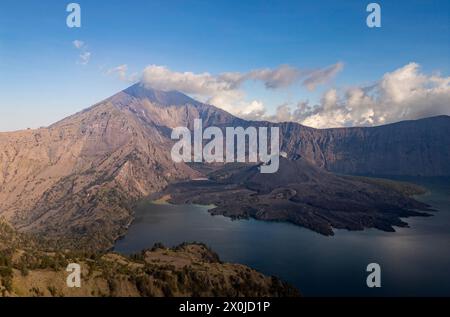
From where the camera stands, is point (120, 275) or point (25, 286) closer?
point (25, 286)

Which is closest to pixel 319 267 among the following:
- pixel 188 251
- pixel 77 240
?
pixel 188 251
